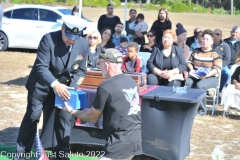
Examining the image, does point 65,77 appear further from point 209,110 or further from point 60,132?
point 209,110

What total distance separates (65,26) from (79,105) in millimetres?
947

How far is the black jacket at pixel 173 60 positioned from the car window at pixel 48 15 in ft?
→ 28.8

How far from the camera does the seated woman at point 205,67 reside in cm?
893

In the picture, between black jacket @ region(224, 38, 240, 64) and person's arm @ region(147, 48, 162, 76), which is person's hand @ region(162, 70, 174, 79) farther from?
black jacket @ region(224, 38, 240, 64)

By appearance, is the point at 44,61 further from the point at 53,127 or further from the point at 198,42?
the point at 198,42

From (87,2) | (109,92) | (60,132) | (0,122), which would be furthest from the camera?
(87,2)

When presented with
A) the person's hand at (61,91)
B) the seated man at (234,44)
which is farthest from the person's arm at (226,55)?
the person's hand at (61,91)

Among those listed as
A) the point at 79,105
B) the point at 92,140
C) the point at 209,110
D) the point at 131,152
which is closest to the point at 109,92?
the point at 131,152

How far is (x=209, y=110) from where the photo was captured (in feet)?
30.8

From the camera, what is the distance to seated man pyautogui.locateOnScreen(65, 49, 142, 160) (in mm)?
3945

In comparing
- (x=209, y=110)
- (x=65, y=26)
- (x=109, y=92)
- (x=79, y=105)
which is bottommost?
(x=209, y=110)

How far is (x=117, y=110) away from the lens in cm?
396

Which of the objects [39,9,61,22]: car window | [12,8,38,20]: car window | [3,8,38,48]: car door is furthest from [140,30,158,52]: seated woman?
[12,8,38,20]: car window

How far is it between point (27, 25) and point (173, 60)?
932cm
